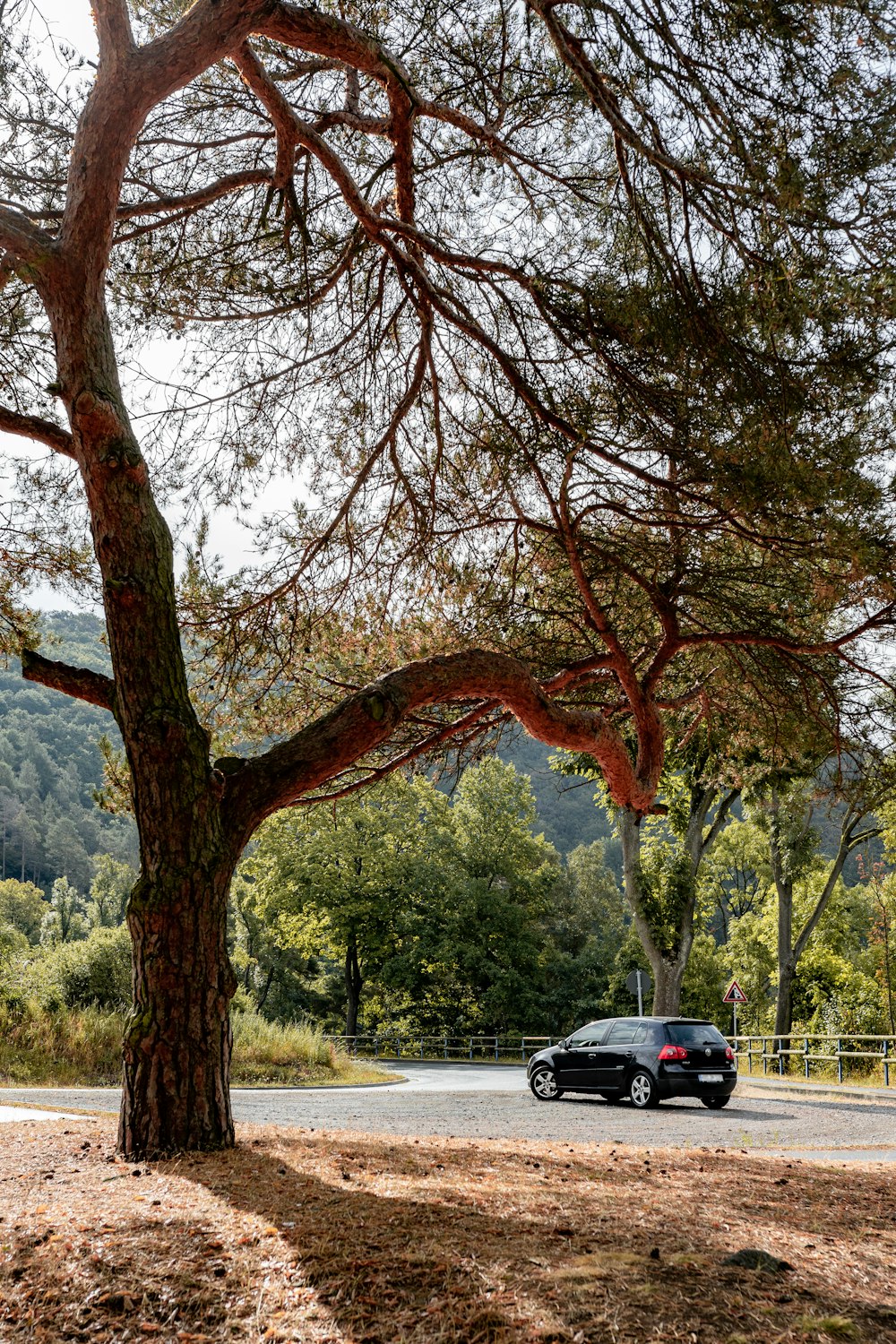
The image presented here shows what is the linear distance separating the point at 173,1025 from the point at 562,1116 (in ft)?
29.7

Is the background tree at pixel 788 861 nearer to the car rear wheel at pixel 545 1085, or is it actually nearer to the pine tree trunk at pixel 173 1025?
the car rear wheel at pixel 545 1085

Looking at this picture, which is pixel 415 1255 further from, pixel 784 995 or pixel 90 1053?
pixel 784 995

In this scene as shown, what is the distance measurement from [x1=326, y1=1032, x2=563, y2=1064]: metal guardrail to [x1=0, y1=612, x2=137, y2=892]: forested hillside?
67.4 metres

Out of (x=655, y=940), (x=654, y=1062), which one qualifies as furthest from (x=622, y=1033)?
(x=655, y=940)

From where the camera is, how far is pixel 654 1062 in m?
15.0

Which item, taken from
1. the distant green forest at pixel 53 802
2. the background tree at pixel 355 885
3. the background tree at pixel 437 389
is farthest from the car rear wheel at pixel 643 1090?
the distant green forest at pixel 53 802

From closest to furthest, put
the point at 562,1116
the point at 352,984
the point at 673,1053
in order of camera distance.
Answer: the point at 562,1116 < the point at 673,1053 < the point at 352,984

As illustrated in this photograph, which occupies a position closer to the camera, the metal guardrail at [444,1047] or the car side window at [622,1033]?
the car side window at [622,1033]

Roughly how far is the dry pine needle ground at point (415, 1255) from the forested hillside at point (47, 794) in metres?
103

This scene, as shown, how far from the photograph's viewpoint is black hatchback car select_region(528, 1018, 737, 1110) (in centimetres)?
1489

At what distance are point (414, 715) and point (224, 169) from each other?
5.10 metres

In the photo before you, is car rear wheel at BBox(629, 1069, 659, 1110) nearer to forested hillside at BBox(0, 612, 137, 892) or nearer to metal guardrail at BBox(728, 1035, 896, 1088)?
metal guardrail at BBox(728, 1035, 896, 1088)

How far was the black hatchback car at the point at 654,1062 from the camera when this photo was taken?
1489 centimetres

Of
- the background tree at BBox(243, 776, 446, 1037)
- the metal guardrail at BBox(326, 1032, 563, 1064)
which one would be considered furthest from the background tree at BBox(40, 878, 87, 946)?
the metal guardrail at BBox(326, 1032, 563, 1064)
